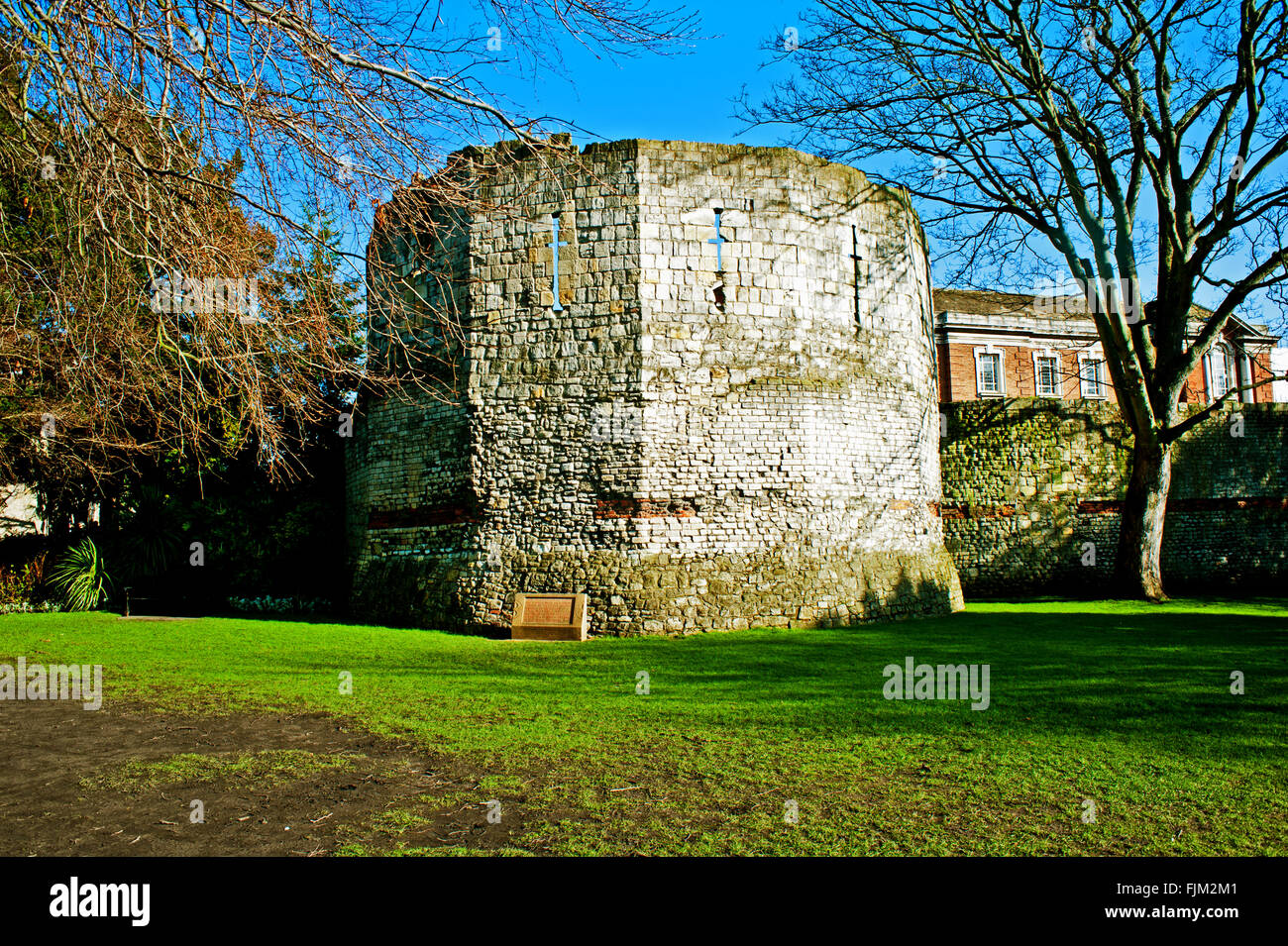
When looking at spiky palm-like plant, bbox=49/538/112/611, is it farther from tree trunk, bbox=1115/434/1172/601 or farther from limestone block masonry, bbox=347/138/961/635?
tree trunk, bbox=1115/434/1172/601

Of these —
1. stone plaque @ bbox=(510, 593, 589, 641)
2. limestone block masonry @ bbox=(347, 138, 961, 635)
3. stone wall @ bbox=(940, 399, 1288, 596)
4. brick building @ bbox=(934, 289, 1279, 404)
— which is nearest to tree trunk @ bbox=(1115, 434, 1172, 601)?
stone wall @ bbox=(940, 399, 1288, 596)

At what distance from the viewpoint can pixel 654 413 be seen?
38.3 feet

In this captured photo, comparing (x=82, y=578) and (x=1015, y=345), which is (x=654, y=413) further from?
(x=1015, y=345)

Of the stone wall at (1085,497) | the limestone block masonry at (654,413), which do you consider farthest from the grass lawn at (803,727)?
the stone wall at (1085,497)

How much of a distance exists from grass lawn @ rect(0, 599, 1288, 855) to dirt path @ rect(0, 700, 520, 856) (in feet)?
0.66

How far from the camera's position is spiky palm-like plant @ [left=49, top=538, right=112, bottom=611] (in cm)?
1498

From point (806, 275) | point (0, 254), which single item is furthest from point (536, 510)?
point (0, 254)

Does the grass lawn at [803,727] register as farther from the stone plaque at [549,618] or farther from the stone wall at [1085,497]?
the stone wall at [1085,497]

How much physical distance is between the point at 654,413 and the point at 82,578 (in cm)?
1120

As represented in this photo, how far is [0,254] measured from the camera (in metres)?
5.93

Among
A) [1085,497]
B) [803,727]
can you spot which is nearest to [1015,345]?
[1085,497]

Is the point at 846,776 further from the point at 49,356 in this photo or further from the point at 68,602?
the point at 68,602

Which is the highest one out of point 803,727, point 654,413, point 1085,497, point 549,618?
point 654,413

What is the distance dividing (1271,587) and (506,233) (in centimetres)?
1877
